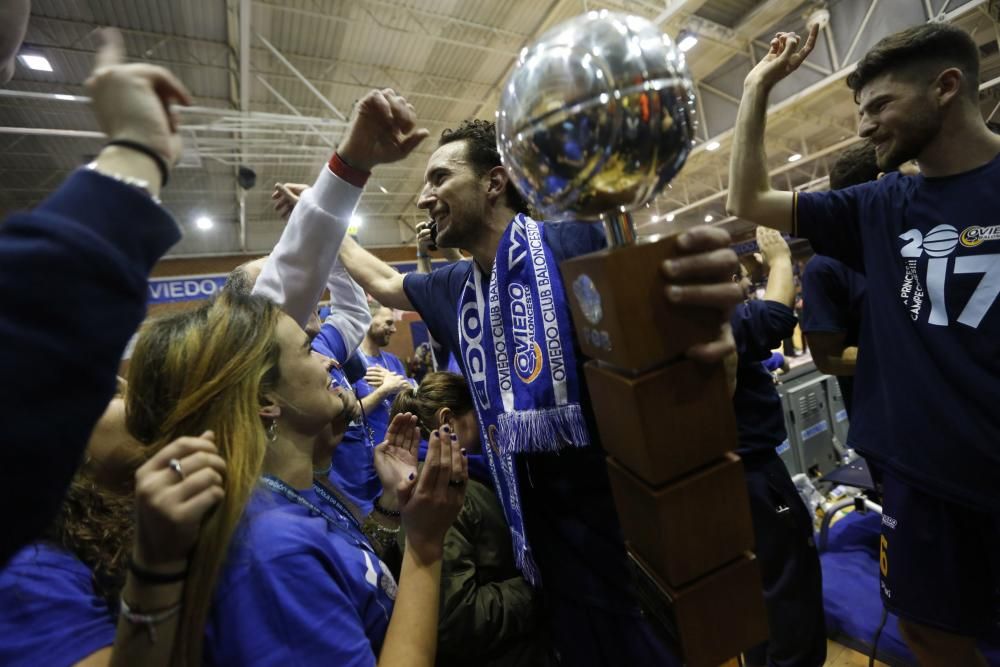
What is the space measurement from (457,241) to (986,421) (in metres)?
1.36

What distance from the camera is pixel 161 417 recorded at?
0.80 metres

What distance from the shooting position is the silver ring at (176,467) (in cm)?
58

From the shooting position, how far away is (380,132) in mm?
959

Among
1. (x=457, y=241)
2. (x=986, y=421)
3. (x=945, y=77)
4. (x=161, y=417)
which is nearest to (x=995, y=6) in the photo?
(x=945, y=77)

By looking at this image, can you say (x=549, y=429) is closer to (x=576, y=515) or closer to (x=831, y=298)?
(x=576, y=515)

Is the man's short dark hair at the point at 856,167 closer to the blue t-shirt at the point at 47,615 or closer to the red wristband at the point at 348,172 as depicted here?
the red wristband at the point at 348,172

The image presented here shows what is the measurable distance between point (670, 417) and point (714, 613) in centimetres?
27

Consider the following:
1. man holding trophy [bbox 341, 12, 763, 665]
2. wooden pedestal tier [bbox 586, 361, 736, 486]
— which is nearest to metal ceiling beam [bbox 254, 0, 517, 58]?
man holding trophy [bbox 341, 12, 763, 665]

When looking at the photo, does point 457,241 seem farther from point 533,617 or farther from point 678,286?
point 533,617

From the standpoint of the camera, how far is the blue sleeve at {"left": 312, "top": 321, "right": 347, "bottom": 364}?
197 centimetres

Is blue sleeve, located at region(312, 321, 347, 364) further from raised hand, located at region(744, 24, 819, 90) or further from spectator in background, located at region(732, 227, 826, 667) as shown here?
raised hand, located at region(744, 24, 819, 90)

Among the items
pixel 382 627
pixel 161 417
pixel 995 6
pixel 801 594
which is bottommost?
pixel 801 594

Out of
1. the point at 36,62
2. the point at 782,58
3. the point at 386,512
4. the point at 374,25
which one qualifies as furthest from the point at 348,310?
the point at 36,62

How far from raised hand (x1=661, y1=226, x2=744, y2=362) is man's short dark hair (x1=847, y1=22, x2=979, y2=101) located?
1.19 meters
